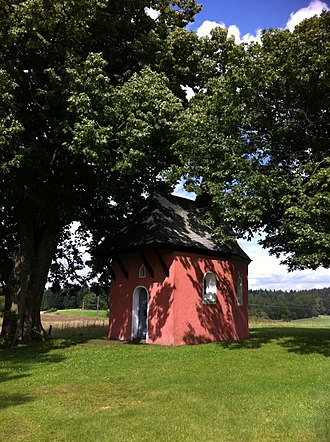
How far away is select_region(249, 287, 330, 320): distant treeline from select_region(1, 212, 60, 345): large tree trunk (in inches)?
2735

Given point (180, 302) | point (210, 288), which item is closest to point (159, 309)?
point (180, 302)

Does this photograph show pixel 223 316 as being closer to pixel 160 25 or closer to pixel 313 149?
pixel 313 149

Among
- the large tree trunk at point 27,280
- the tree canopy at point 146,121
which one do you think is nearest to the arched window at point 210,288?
the tree canopy at point 146,121

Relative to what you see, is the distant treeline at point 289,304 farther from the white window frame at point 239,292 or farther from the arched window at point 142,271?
the arched window at point 142,271

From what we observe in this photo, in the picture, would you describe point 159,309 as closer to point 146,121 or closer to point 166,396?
point 146,121

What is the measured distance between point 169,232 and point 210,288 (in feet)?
12.6

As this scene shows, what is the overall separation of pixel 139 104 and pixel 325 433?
14202mm

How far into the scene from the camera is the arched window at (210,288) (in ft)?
68.2

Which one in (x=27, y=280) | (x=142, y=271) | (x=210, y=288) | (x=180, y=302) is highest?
(x=142, y=271)

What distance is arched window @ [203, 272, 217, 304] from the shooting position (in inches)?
818

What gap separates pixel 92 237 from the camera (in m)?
25.3

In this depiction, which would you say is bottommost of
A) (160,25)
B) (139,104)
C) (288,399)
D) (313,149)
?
(288,399)

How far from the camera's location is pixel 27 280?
1964 cm

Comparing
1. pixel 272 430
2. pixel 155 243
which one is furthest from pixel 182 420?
pixel 155 243
